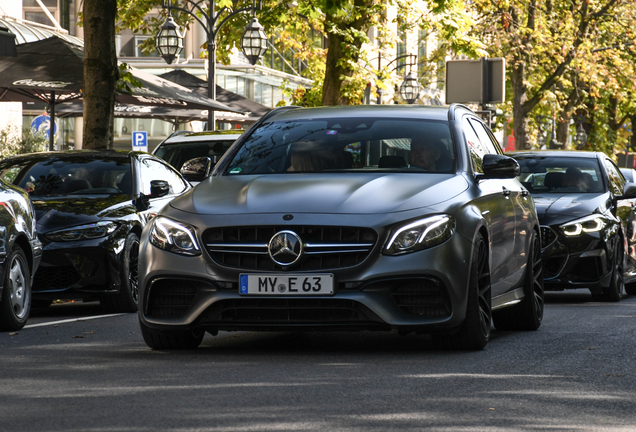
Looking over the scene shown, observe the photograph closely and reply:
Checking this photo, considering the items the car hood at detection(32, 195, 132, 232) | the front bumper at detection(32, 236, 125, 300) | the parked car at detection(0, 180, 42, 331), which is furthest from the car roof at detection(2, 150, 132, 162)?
the parked car at detection(0, 180, 42, 331)

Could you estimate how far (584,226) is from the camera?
13.4 metres

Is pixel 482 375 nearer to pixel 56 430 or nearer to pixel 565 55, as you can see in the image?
pixel 56 430

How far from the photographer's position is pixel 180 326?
7.65 metres

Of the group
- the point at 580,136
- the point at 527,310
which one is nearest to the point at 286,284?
the point at 527,310

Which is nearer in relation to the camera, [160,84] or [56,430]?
[56,430]

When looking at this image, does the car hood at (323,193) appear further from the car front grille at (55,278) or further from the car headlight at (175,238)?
the car front grille at (55,278)

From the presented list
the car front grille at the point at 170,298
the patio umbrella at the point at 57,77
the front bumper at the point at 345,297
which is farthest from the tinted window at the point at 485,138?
the patio umbrella at the point at 57,77

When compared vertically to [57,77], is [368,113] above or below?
below

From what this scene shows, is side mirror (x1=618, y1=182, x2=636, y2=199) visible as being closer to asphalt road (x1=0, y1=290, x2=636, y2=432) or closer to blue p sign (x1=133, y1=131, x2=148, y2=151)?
asphalt road (x1=0, y1=290, x2=636, y2=432)

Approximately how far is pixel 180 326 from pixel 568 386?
2354mm

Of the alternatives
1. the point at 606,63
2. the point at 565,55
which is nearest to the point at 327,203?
the point at 565,55

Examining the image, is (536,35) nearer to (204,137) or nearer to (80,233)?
(204,137)

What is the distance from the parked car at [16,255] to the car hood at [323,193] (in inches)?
84.8

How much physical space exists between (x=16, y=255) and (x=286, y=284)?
336 cm
